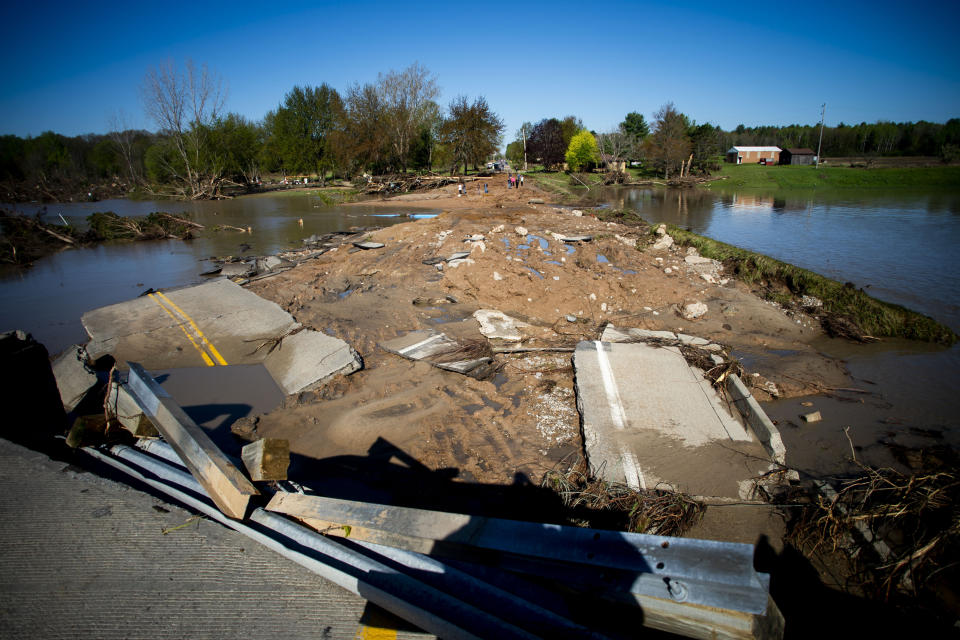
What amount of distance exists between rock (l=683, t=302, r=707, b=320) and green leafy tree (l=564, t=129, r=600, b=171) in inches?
2115

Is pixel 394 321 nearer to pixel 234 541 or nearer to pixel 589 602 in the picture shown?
pixel 234 541

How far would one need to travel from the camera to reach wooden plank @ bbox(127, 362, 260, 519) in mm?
2209

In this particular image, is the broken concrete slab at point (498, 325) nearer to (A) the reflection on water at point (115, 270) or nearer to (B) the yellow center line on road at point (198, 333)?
(B) the yellow center line on road at point (198, 333)

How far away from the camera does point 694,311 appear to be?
8.12m

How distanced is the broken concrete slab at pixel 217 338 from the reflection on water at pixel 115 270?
137 cm

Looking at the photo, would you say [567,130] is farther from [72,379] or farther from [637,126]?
[72,379]

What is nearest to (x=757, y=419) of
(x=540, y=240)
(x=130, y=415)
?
(x=130, y=415)

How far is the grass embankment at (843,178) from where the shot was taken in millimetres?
38844

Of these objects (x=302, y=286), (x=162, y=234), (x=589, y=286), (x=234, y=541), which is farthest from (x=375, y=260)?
(x=162, y=234)

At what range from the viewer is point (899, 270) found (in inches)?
452

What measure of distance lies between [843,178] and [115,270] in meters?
58.5

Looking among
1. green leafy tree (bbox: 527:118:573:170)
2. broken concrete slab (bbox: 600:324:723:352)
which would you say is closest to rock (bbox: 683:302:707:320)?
broken concrete slab (bbox: 600:324:723:352)

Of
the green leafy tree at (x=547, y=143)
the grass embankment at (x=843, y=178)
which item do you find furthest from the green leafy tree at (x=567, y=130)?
the grass embankment at (x=843, y=178)

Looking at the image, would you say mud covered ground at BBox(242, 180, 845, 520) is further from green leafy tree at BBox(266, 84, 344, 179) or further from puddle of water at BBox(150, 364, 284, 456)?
green leafy tree at BBox(266, 84, 344, 179)
